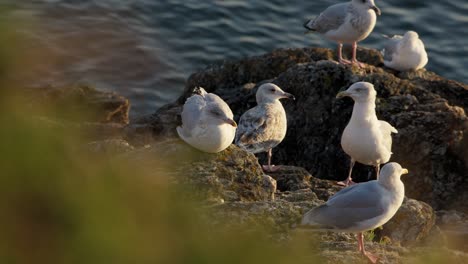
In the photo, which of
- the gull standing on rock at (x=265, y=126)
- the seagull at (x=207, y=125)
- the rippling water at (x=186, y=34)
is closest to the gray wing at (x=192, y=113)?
the seagull at (x=207, y=125)

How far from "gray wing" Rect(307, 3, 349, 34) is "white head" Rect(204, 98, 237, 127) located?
625cm

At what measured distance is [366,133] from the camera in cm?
1023

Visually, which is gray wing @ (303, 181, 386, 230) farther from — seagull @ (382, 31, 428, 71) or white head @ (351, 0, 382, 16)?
white head @ (351, 0, 382, 16)

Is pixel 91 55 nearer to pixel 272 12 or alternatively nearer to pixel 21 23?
pixel 272 12

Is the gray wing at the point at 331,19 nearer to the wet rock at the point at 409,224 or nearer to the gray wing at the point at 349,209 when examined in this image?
the wet rock at the point at 409,224

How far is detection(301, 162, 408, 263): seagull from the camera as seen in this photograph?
6.93 m

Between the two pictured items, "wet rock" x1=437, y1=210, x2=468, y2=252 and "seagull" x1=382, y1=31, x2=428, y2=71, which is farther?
"seagull" x1=382, y1=31, x2=428, y2=71

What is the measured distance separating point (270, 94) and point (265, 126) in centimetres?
79

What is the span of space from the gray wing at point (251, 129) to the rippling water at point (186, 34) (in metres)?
8.29

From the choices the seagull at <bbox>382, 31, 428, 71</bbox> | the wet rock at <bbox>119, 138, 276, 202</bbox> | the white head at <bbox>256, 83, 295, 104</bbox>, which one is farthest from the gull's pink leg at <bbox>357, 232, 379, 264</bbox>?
the seagull at <bbox>382, 31, 428, 71</bbox>

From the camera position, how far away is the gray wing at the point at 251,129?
10.8 meters

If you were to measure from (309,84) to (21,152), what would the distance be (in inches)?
404

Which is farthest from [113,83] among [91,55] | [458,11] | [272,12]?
[458,11]

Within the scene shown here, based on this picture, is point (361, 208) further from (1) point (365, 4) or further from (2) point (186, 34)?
(2) point (186, 34)
